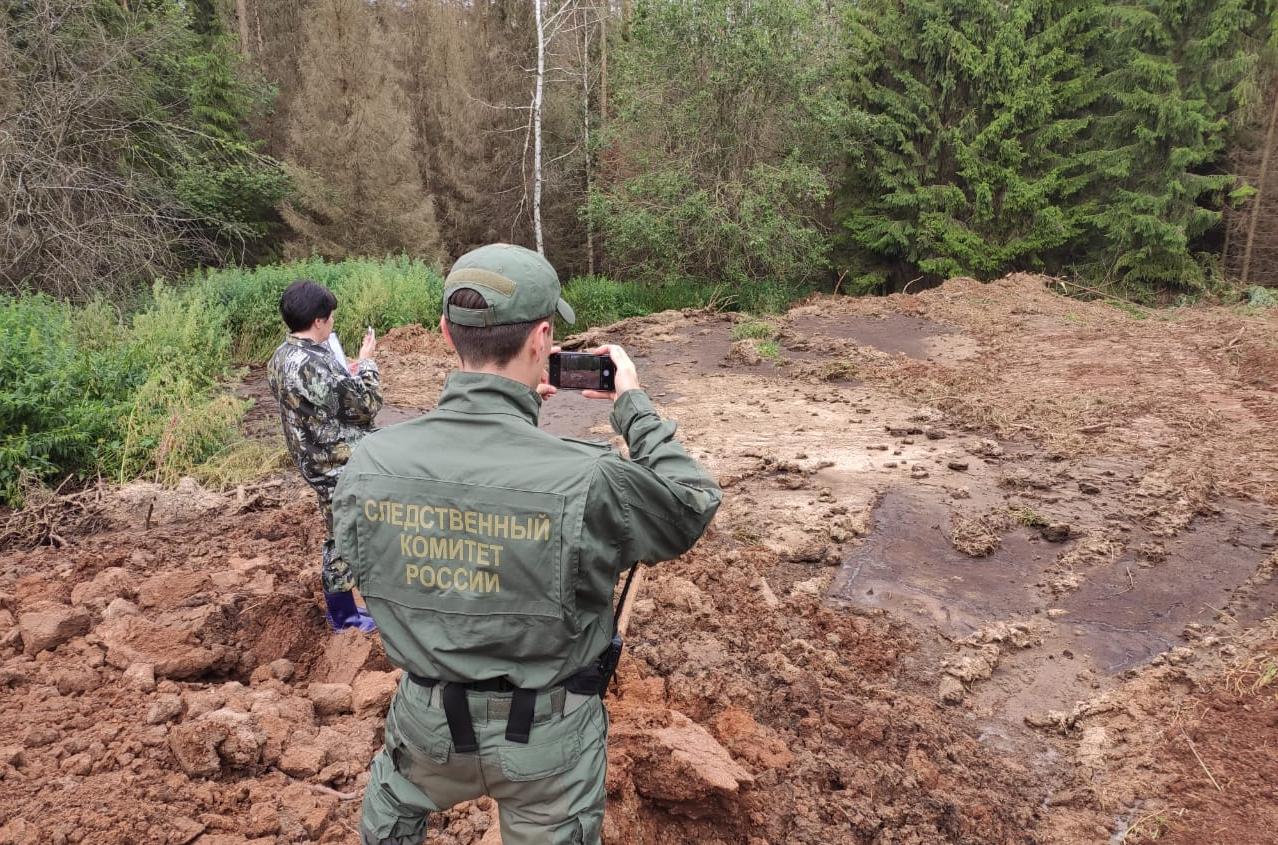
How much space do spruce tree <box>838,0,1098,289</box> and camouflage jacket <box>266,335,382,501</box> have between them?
16.2 m

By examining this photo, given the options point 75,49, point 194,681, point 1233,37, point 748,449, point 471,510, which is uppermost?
point 1233,37

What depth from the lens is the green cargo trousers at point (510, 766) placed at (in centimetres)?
156

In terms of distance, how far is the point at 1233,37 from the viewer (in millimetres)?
16141

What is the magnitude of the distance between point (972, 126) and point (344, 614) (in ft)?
61.4

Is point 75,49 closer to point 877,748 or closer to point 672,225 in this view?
point 672,225

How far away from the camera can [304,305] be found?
132 inches

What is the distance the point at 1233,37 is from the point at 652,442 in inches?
820

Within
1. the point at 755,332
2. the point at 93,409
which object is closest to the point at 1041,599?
the point at 93,409

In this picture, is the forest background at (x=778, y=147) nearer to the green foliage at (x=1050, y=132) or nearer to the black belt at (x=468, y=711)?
the green foliage at (x=1050, y=132)

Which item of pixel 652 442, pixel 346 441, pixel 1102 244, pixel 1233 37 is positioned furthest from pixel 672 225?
pixel 652 442

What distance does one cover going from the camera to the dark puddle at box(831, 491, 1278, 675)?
4.04m

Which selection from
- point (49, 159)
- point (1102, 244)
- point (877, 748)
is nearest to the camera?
point (877, 748)

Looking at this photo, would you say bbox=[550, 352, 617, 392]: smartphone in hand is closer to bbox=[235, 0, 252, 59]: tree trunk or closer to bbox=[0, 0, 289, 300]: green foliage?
bbox=[0, 0, 289, 300]: green foliage

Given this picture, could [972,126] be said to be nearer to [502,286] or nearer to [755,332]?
[755,332]
